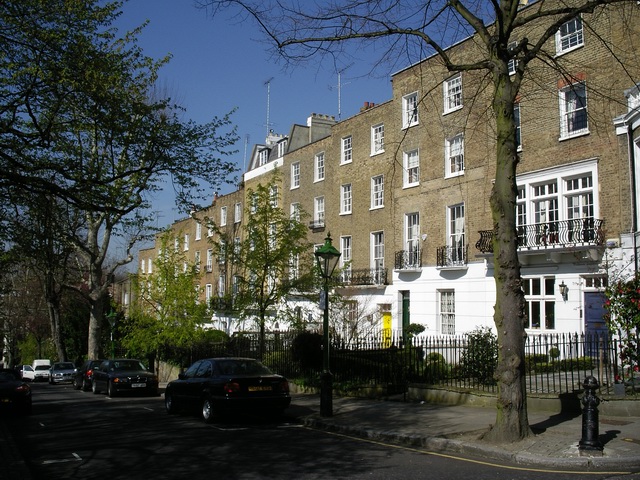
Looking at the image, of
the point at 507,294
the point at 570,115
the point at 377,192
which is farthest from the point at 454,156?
the point at 507,294

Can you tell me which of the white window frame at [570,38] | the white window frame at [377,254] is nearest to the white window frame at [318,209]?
the white window frame at [377,254]

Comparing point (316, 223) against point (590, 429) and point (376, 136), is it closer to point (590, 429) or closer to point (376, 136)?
point (376, 136)

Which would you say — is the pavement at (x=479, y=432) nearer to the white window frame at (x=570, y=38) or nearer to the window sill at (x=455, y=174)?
the window sill at (x=455, y=174)

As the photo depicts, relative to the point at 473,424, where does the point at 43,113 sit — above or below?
above

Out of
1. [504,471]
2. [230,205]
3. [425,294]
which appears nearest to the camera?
[504,471]

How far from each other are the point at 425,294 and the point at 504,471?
21.3m

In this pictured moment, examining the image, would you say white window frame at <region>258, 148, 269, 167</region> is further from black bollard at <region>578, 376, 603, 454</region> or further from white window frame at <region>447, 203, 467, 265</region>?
black bollard at <region>578, 376, 603, 454</region>

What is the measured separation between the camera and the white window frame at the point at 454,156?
2842 centimetres

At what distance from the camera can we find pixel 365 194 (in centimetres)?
3462

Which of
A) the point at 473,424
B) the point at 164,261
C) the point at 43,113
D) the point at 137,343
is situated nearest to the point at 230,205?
the point at 164,261

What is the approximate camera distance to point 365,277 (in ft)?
109

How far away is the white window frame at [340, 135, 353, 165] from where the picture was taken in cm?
3634

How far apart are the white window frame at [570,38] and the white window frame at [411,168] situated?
8.90m

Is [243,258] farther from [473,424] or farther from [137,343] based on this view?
[473,424]
